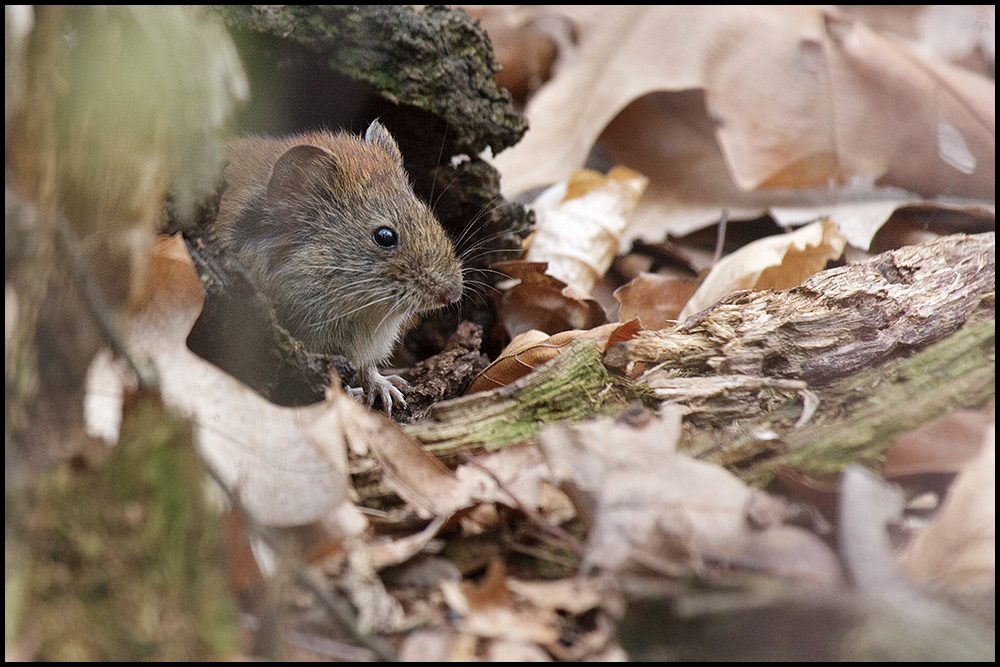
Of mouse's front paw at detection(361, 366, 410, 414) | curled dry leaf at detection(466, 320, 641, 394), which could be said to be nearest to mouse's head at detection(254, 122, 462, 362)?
mouse's front paw at detection(361, 366, 410, 414)

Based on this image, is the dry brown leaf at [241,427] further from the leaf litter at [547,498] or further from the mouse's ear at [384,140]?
the mouse's ear at [384,140]

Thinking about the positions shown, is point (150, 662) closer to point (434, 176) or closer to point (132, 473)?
point (132, 473)

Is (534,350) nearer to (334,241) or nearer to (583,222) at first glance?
(334,241)

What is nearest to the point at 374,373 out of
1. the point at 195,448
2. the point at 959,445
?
the point at 195,448

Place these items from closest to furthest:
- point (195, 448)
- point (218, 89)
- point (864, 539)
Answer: point (195, 448)
point (864, 539)
point (218, 89)

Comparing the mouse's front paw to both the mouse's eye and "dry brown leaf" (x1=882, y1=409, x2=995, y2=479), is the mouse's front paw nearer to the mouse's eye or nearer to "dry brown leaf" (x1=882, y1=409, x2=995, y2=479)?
the mouse's eye
